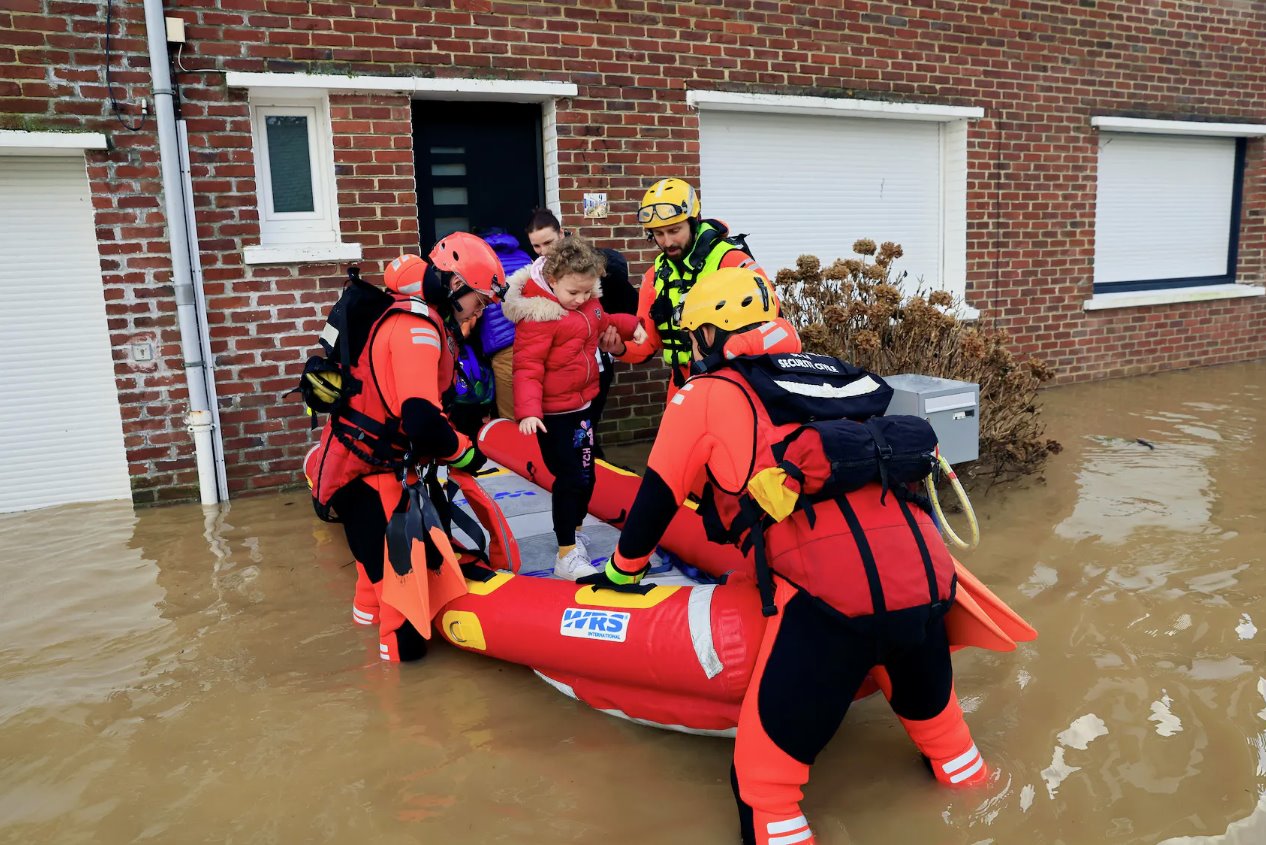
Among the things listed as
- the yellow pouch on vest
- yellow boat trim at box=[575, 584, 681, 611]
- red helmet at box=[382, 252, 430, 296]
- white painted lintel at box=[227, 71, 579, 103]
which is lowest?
yellow boat trim at box=[575, 584, 681, 611]

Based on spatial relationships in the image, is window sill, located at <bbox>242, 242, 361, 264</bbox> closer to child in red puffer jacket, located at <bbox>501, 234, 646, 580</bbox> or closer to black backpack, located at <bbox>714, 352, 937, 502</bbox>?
child in red puffer jacket, located at <bbox>501, 234, 646, 580</bbox>

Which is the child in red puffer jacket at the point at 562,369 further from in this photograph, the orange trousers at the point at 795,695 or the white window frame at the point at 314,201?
the white window frame at the point at 314,201

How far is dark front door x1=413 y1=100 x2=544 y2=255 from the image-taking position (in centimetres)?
650

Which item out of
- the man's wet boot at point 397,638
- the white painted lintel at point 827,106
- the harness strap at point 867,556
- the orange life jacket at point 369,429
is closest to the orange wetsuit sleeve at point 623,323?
the orange life jacket at point 369,429

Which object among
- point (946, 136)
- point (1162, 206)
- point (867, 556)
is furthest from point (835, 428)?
point (1162, 206)

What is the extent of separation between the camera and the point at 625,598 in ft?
10.2

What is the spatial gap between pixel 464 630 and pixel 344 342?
124cm

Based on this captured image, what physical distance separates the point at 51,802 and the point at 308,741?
73 cm

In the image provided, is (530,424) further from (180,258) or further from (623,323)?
(180,258)

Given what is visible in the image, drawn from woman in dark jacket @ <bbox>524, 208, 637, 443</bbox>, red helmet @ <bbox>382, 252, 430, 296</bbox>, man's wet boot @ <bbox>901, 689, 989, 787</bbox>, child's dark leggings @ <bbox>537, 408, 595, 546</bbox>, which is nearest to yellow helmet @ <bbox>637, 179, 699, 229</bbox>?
woman in dark jacket @ <bbox>524, 208, 637, 443</bbox>

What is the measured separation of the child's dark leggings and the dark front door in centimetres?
239

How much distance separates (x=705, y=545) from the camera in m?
4.19

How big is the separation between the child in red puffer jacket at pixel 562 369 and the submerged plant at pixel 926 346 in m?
1.47

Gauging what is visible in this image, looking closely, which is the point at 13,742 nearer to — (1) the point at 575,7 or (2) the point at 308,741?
(2) the point at 308,741
